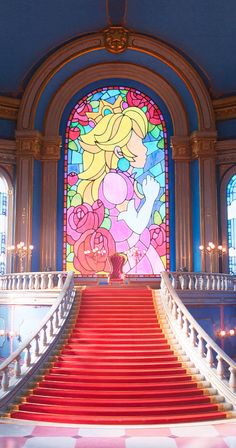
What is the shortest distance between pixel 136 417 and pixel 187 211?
1129cm

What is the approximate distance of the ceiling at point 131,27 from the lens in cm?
1673

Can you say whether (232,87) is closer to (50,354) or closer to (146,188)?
(146,188)

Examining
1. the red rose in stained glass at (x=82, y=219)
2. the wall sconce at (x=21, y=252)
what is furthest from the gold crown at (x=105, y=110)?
the wall sconce at (x=21, y=252)

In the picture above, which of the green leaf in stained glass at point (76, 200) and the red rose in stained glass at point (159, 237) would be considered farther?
the green leaf in stained glass at point (76, 200)

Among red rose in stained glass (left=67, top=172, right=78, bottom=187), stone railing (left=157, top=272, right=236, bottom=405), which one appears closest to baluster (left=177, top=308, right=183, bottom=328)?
stone railing (left=157, top=272, right=236, bottom=405)

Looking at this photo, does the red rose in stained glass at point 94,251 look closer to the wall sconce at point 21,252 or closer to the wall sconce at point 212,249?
the wall sconce at point 21,252

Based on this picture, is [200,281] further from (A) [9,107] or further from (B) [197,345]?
(A) [9,107]

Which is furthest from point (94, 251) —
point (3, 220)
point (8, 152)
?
point (8, 152)

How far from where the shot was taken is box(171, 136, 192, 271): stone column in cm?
1855

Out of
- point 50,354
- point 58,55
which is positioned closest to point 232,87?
point 58,55

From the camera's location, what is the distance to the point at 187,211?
18891mm

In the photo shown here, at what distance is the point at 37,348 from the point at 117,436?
3.43m

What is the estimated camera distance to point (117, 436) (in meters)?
7.66

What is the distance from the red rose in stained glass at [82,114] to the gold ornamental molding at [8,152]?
2.65m
